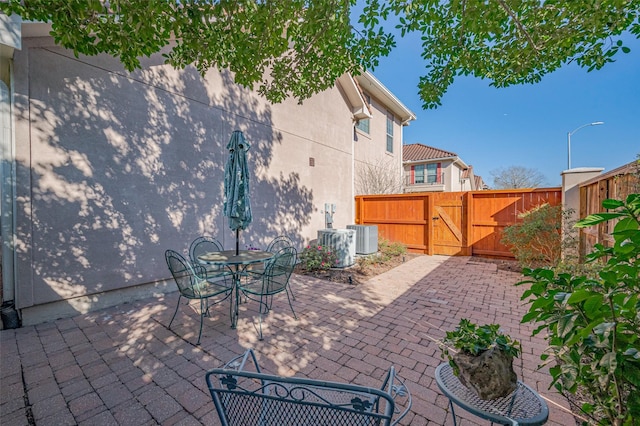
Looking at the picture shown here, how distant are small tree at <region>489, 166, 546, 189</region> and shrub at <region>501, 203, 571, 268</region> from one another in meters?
22.4

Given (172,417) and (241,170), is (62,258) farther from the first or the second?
(172,417)

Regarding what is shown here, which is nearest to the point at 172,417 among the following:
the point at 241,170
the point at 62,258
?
the point at 241,170

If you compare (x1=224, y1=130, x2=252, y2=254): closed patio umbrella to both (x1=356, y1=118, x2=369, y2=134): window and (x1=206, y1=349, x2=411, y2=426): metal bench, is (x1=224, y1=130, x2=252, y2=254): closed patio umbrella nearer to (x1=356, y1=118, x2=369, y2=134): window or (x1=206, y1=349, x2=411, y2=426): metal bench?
(x1=206, y1=349, x2=411, y2=426): metal bench

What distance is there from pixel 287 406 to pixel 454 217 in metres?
8.39

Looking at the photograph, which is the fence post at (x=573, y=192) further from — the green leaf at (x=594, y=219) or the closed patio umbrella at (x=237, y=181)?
the closed patio umbrella at (x=237, y=181)

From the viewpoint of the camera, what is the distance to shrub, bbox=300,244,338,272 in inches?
255

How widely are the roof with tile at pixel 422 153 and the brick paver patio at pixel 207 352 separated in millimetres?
16541

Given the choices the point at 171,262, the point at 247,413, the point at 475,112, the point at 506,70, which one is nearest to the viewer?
the point at 247,413

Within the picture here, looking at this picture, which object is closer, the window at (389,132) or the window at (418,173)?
the window at (389,132)

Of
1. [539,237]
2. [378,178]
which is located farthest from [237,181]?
[378,178]

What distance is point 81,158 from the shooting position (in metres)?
3.99

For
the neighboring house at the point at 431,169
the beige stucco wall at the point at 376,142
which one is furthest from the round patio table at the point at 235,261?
the neighboring house at the point at 431,169

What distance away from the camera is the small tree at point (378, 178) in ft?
36.7

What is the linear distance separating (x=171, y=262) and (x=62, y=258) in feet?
6.28
